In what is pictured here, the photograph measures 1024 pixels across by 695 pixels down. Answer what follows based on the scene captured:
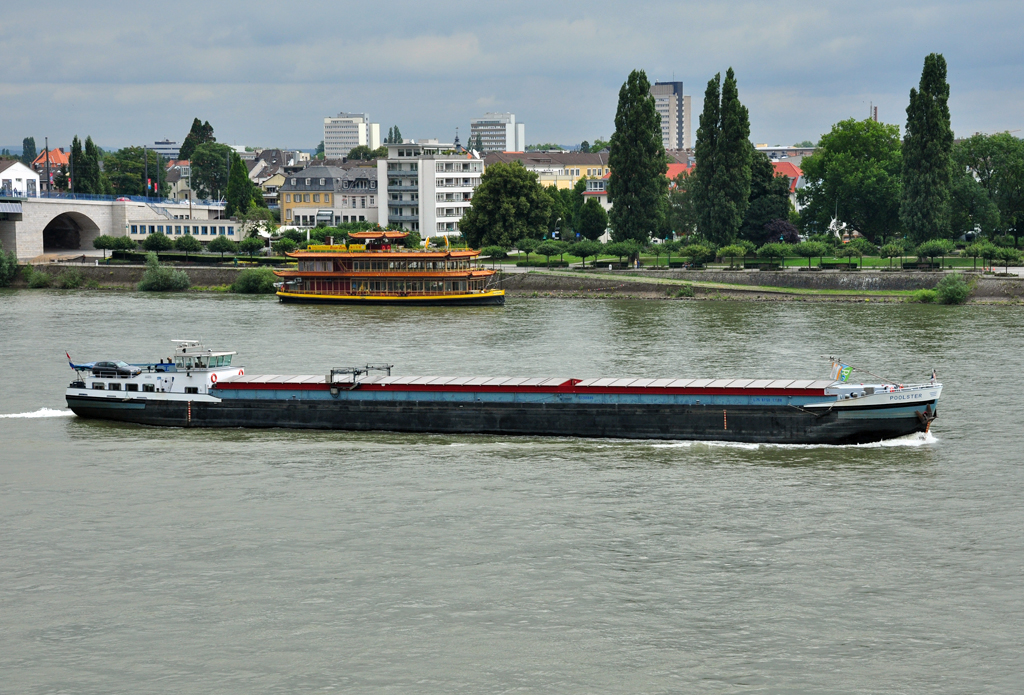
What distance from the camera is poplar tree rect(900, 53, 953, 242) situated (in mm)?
86062

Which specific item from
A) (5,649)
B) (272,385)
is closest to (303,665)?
(5,649)

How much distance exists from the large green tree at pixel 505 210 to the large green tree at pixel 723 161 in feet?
60.5

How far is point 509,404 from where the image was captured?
3656cm

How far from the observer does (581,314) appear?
239 ft

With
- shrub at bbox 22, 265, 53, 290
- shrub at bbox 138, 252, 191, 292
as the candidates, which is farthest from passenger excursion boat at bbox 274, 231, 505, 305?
shrub at bbox 22, 265, 53, 290

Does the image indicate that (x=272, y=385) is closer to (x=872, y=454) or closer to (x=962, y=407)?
(x=872, y=454)

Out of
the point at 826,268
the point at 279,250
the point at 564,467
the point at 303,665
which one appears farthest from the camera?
the point at 279,250

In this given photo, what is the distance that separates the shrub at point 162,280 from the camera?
95.0m

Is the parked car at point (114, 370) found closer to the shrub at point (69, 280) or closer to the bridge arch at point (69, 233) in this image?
the shrub at point (69, 280)

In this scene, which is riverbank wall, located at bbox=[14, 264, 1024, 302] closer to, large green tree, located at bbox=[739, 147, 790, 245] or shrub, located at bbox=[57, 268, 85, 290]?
shrub, located at bbox=[57, 268, 85, 290]

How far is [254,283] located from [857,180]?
5530 cm

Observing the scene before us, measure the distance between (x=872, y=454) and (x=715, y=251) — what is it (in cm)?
6327

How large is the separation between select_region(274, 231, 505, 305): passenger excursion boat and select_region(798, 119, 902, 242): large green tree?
1540 inches

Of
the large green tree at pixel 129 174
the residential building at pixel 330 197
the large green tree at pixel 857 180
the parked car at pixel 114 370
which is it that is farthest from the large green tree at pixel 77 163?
the parked car at pixel 114 370
